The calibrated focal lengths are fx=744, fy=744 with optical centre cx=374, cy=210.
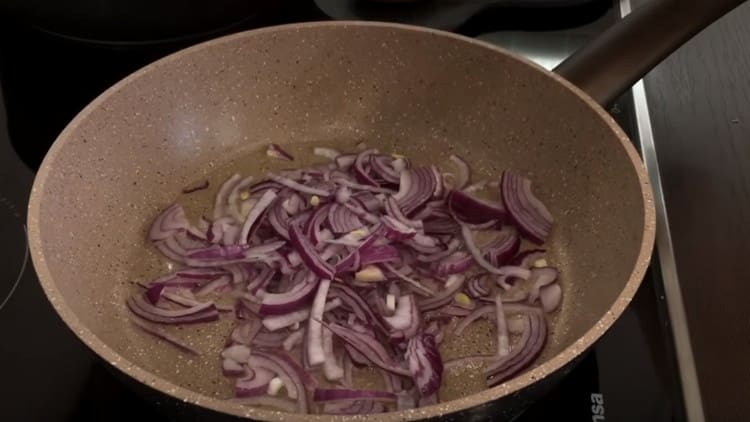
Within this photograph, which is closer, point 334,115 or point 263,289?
point 263,289

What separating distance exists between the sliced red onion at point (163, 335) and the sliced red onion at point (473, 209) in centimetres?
35

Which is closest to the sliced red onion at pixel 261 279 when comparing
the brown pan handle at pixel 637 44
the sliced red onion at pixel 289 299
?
the sliced red onion at pixel 289 299

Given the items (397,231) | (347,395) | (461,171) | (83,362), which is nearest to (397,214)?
(397,231)

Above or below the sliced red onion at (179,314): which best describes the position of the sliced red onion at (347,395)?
below

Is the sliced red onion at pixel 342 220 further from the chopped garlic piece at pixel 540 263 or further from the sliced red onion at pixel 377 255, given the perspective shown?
the chopped garlic piece at pixel 540 263

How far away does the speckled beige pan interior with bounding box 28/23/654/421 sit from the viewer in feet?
2.52

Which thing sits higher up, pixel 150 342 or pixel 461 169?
pixel 461 169

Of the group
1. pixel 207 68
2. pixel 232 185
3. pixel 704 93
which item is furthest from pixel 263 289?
pixel 704 93

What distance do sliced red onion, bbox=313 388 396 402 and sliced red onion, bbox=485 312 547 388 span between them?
0.10m

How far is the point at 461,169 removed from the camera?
99 centimetres

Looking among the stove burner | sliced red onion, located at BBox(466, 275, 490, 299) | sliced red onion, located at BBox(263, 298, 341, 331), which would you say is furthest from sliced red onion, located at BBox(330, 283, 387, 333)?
the stove burner

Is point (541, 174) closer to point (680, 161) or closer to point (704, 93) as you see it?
point (680, 161)

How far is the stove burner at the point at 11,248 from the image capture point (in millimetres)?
794

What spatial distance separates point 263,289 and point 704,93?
0.80 metres
